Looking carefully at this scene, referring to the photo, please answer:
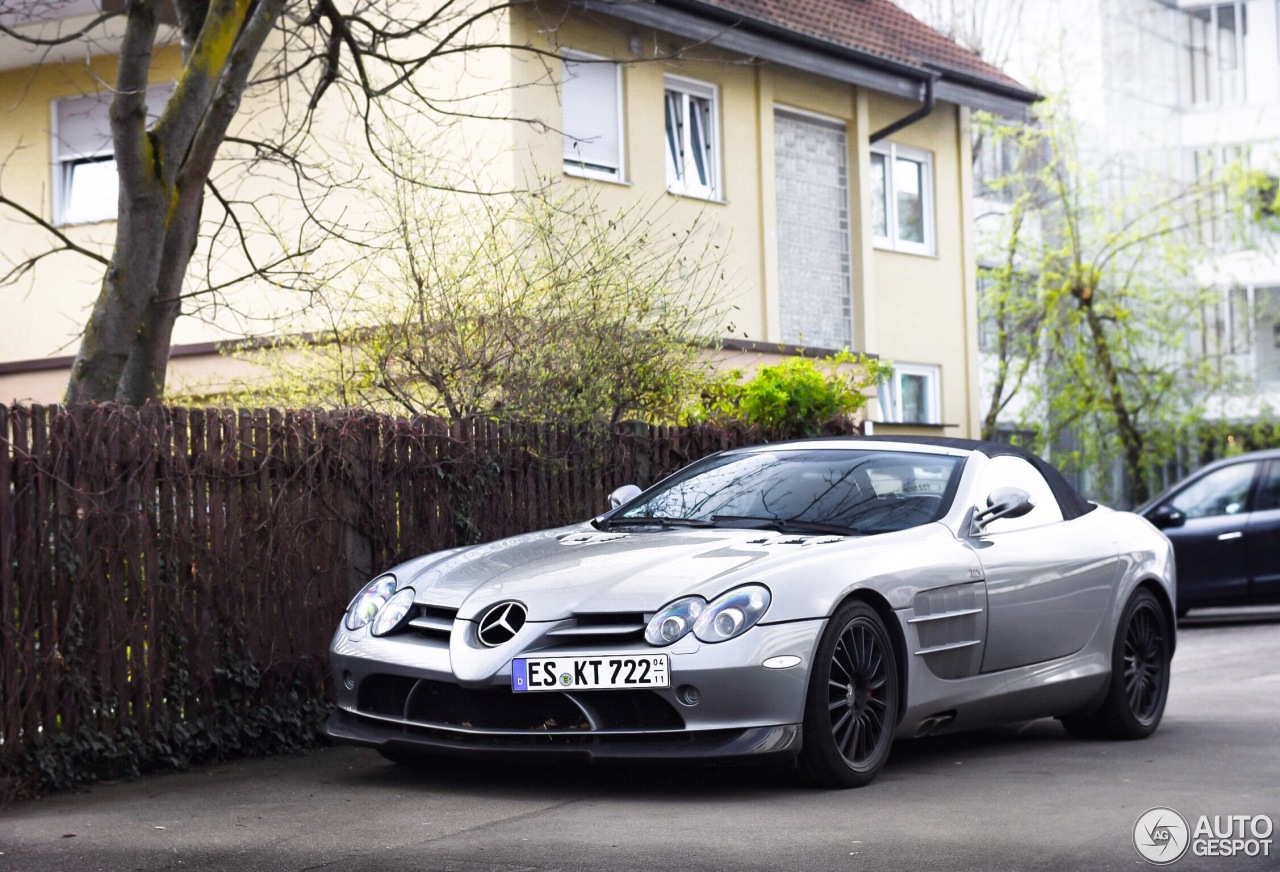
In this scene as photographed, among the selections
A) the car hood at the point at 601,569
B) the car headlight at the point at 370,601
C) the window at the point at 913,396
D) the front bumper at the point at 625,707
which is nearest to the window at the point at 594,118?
the window at the point at 913,396

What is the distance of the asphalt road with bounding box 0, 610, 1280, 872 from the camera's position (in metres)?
5.44

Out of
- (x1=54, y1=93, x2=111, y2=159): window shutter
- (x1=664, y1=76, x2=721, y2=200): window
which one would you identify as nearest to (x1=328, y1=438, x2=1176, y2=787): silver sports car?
(x1=664, y1=76, x2=721, y2=200): window

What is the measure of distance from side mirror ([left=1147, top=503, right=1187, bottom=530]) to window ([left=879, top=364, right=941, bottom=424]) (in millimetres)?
5494

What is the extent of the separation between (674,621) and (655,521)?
5.26 ft

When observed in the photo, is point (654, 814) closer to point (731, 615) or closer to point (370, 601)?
point (731, 615)

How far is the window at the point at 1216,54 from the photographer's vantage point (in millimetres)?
42750

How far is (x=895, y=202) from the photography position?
74.4 ft

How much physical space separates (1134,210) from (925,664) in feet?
92.3

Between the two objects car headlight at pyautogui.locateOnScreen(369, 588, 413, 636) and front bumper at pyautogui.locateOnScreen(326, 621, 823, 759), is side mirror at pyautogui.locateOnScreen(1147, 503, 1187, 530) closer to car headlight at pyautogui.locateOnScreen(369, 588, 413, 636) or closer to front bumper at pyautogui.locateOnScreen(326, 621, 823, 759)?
front bumper at pyautogui.locateOnScreen(326, 621, 823, 759)

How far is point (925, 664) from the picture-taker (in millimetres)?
7219

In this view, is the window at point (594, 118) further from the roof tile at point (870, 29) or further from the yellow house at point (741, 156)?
the roof tile at point (870, 29)

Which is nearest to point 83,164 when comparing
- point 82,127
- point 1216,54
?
point 82,127

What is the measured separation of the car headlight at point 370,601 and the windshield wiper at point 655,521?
1.26 metres

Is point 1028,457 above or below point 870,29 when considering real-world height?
below
